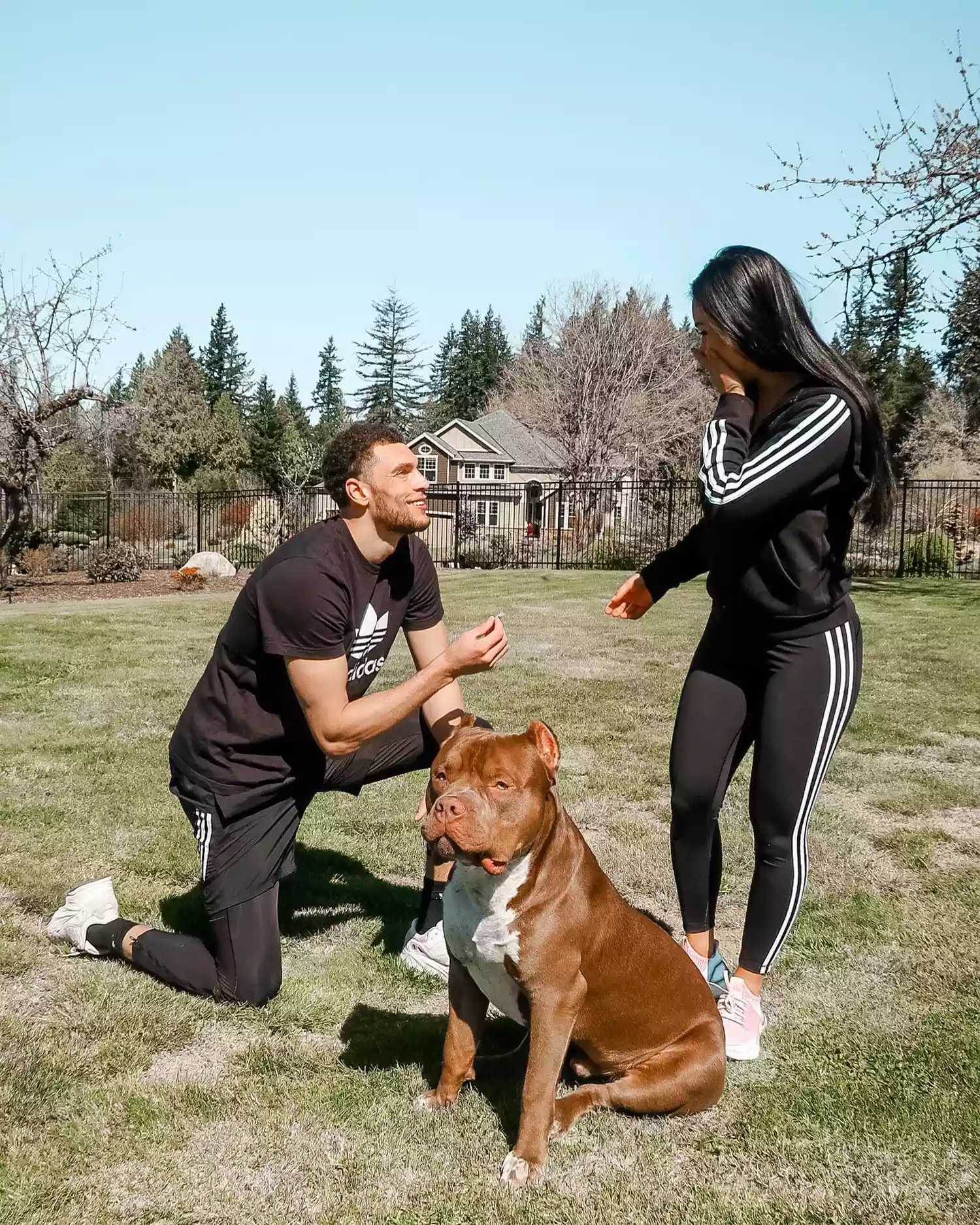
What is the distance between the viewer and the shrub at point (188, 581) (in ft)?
63.6

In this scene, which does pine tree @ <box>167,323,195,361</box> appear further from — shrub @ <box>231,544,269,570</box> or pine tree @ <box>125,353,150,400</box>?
shrub @ <box>231,544,269,570</box>

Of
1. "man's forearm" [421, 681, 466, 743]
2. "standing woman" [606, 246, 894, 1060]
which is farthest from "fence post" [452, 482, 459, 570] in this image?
"standing woman" [606, 246, 894, 1060]

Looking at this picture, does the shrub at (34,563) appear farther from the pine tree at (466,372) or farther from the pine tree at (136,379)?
the pine tree at (466,372)

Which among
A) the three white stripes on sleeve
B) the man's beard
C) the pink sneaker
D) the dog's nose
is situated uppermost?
the three white stripes on sleeve

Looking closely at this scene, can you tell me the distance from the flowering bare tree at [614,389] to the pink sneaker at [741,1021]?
4112 centimetres

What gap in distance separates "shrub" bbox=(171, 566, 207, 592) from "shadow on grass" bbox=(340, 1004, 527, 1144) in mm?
16692

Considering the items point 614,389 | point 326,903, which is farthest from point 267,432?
point 326,903

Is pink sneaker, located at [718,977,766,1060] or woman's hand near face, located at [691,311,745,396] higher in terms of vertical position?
woman's hand near face, located at [691,311,745,396]

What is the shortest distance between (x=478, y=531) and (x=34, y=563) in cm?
1377

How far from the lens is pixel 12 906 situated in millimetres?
4355

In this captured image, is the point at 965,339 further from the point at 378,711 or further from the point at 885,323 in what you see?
the point at 378,711

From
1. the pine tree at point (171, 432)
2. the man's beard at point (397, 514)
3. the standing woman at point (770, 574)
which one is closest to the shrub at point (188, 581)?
the man's beard at point (397, 514)

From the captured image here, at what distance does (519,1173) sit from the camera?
2574 mm

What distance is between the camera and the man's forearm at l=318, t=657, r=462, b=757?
3285mm
